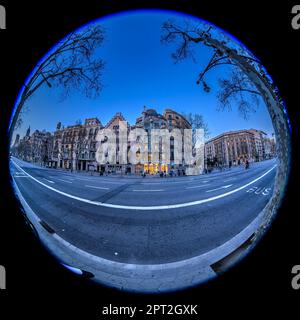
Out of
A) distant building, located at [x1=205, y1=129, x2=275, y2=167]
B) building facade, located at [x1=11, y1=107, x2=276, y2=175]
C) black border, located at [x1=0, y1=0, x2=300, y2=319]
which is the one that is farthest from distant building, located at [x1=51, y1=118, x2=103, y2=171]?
distant building, located at [x1=205, y1=129, x2=275, y2=167]

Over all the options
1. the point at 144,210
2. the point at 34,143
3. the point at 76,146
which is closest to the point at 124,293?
the point at 144,210

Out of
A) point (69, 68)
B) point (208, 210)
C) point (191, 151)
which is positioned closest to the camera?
point (69, 68)

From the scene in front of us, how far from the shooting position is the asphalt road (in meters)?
1.63

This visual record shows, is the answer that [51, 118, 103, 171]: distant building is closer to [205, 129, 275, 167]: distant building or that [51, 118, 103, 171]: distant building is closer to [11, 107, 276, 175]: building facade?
[11, 107, 276, 175]: building facade

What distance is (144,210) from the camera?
2.12 metres

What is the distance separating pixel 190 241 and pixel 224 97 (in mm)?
2244

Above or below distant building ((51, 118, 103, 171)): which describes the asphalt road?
below

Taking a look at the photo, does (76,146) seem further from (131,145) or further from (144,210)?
(144,210)

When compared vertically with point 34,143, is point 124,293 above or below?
below

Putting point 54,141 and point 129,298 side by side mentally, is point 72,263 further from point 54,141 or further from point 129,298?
point 54,141

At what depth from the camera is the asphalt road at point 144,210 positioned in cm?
163

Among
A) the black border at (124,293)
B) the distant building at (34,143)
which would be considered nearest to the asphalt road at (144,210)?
the distant building at (34,143)

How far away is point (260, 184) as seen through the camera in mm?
1967
